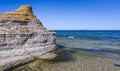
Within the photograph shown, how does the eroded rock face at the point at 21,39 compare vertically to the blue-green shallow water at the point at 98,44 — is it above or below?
above

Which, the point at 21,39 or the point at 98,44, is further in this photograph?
the point at 98,44

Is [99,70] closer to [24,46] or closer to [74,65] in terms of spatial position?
[74,65]

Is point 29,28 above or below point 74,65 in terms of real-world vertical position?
above

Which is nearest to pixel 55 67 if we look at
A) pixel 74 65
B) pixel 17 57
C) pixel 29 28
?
pixel 74 65

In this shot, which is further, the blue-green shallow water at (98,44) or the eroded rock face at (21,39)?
the blue-green shallow water at (98,44)

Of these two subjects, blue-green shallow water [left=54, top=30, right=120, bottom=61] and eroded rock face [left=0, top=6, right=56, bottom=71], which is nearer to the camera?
eroded rock face [left=0, top=6, right=56, bottom=71]

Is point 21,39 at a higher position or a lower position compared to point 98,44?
higher

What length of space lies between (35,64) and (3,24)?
6715mm

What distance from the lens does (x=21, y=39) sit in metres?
20.5

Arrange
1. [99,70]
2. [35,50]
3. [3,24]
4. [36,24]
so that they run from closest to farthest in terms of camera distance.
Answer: [99,70] → [3,24] → [35,50] → [36,24]

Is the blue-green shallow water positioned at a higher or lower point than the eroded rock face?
lower

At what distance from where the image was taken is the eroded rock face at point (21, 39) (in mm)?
17797

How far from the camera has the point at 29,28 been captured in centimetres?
2305

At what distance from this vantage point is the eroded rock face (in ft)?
58.4
